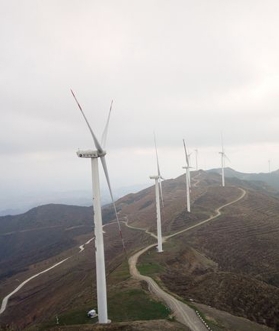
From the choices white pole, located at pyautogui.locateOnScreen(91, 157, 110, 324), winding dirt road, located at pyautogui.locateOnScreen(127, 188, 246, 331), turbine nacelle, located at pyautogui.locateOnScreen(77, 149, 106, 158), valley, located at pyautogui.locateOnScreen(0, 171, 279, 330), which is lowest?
valley, located at pyautogui.locateOnScreen(0, 171, 279, 330)

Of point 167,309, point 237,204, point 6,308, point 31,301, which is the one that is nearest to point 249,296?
point 167,309

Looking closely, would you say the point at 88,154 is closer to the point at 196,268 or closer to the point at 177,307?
the point at 177,307

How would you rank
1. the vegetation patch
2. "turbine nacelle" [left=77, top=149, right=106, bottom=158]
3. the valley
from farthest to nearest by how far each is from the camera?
the valley, the vegetation patch, "turbine nacelle" [left=77, top=149, right=106, bottom=158]

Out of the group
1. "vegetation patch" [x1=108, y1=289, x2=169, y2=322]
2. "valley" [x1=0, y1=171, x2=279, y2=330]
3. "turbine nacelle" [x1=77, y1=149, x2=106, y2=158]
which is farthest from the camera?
"valley" [x1=0, y1=171, x2=279, y2=330]

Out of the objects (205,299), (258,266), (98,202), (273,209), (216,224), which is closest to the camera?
(98,202)

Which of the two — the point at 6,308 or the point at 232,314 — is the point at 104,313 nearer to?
the point at 232,314

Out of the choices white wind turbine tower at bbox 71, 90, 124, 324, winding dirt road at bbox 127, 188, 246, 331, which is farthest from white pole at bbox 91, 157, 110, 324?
winding dirt road at bbox 127, 188, 246, 331

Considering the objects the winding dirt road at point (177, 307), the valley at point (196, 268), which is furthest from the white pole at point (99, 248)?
the winding dirt road at point (177, 307)

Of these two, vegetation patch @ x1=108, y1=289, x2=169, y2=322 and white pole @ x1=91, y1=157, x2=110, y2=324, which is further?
vegetation patch @ x1=108, y1=289, x2=169, y2=322

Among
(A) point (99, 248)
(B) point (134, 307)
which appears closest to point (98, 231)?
(A) point (99, 248)

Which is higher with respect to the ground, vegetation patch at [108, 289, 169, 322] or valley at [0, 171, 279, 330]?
vegetation patch at [108, 289, 169, 322]

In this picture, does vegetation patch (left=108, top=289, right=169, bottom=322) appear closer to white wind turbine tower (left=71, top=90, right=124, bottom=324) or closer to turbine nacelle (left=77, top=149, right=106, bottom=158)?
white wind turbine tower (left=71, top=90, right=124, bottom=324)
